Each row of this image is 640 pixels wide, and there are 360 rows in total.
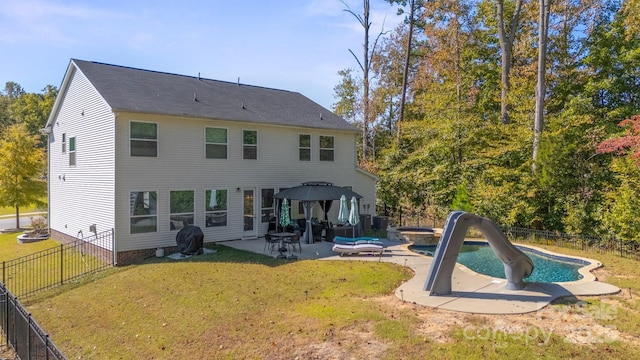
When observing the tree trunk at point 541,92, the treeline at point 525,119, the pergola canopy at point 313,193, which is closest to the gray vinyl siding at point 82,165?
the pergola canopy at point 313,193

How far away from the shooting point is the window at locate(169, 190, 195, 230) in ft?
44.2

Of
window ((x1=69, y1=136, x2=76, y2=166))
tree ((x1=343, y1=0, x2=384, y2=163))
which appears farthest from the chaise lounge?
tree ((x1=343, y1=0, x2=384, y2=163))

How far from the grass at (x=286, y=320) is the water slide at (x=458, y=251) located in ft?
3.28

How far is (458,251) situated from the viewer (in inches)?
317

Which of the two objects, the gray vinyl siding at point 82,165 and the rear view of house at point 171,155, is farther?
the gray vinyl siding at point 82,165

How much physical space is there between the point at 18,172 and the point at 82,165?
9.73 m

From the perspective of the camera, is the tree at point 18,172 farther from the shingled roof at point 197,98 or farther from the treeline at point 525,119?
the treeline at point 525,119

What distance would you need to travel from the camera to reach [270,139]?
52.6ft

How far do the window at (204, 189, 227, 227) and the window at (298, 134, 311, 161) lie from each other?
13.3ft

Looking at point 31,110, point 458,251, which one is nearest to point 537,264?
point 458,251

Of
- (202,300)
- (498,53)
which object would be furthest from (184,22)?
(498,53)

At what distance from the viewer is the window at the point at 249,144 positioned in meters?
15.3

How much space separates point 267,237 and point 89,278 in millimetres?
5483

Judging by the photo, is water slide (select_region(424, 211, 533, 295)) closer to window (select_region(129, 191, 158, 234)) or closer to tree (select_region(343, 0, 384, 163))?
window (select_region(129, 191, 158, 234))
